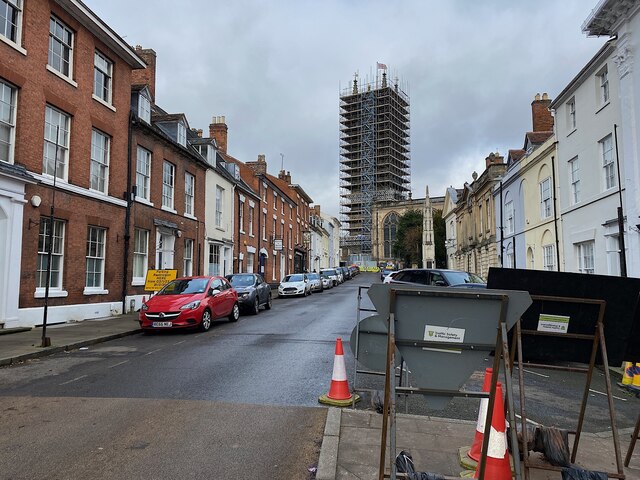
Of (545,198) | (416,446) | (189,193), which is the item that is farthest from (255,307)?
(416,446)

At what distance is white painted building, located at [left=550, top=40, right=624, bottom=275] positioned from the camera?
13547 mm

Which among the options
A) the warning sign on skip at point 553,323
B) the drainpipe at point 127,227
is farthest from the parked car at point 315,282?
the warning sign on skip at point 553,323

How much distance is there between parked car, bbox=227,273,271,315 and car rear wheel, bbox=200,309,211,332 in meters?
4.34

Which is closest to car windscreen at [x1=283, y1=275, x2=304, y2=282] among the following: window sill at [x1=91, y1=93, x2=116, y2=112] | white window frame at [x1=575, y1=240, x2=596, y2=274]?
window sill at [x1=91, y1=93, x2=116, y2=112]

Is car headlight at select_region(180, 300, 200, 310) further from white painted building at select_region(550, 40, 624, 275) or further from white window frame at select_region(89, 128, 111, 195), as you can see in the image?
white painted building at select_region(550, 40, 624, 275)

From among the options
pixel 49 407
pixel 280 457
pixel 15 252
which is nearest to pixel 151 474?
pixel 280 457

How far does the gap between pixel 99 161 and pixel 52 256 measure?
13.5 feet

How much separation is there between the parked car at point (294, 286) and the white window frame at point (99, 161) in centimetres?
1495

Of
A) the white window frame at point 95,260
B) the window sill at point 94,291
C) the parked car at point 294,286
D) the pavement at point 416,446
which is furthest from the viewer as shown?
the parked car at point 294,286

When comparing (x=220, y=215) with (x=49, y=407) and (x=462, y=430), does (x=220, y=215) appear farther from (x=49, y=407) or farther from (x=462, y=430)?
(x=462, y=430)

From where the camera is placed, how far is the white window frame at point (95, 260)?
50.9ft

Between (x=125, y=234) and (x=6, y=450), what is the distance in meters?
14.0

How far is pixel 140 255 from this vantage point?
62.0ft

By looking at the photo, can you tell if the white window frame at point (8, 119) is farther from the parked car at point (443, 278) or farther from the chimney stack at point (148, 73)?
the parked car at point (443, 278)
